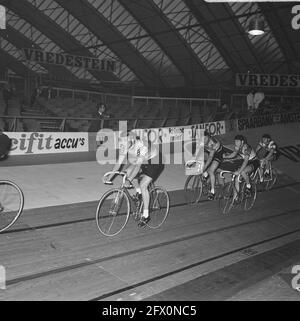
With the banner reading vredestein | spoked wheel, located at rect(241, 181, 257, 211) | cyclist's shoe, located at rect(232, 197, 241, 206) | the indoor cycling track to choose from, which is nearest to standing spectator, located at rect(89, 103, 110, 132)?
the banner reading vredestein

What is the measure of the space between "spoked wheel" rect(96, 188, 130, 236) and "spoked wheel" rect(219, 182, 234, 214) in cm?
290

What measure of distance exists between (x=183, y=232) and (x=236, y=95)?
71.8 ft

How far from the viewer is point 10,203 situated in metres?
6.41

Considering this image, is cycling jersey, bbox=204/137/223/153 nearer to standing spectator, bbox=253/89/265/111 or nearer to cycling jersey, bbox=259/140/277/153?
cycling jersey, bbox=259/140/277/153

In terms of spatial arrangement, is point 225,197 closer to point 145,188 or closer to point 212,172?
point 212,172

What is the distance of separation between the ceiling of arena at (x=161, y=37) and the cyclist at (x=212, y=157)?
16894mm

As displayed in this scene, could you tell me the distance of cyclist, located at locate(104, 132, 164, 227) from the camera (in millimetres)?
6363

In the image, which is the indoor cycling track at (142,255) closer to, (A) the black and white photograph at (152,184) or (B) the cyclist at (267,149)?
(A) the black and white photograph at (152,184)

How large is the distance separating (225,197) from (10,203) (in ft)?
15.5

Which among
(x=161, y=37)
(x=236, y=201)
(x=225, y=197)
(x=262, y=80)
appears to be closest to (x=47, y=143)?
(x=225, y=197)

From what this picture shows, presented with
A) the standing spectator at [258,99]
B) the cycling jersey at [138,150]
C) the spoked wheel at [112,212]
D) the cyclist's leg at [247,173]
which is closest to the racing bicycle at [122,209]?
the spoked wheel at [112,212]

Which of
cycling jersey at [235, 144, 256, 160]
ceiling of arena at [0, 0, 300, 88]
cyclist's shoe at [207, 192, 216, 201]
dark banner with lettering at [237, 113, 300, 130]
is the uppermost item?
ceiling of arena at [0, 0, 300, 88]
